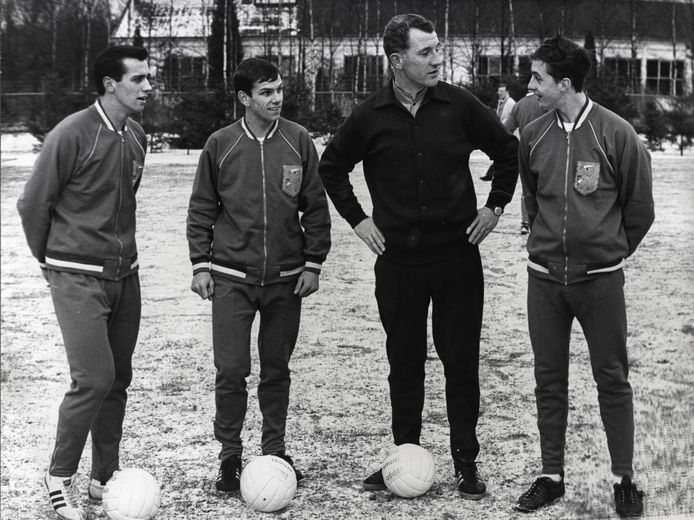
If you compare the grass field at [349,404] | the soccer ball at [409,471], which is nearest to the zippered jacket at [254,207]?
the soccer ball at [409,471]

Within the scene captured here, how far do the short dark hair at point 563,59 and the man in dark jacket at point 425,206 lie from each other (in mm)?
439

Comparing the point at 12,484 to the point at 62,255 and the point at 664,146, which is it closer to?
the point at 62,255

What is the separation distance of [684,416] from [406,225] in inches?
94.4

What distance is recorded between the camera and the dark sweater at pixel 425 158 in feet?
15.8

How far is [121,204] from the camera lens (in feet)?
15.5

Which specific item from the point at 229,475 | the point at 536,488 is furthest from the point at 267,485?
the point at 536,488

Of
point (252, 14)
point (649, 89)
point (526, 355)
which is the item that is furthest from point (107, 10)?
point (526, 355)

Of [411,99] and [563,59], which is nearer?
[563,59]

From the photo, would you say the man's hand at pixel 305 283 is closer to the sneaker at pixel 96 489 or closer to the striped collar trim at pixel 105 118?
the striped collar trim at pixel 105 118

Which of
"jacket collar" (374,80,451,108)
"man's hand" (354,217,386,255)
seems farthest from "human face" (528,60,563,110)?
"man's hand" (354,217,386,255)

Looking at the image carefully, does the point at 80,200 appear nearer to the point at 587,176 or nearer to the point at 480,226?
the point at 480,226

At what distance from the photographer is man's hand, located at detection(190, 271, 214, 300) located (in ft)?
16.5

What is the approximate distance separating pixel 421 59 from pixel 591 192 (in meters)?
1.01

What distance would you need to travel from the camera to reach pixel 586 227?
458 centimetres
